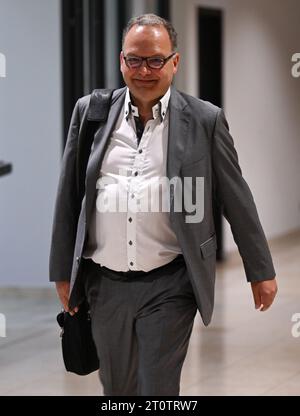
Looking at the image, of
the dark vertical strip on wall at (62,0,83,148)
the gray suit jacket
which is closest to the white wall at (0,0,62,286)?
the dark vertical strip on wall at (62,0,83,148)

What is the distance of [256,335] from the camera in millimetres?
6781

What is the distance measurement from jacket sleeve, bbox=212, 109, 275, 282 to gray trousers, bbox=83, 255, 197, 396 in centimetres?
22

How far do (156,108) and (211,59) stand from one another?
7182 mm

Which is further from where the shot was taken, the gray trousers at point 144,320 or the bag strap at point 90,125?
the bag strap at point 90,125

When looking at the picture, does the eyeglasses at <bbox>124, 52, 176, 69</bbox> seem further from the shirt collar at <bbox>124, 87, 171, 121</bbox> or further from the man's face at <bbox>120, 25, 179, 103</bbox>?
the shirt collar at <bbox>124, 87, 171, 121</bbox>

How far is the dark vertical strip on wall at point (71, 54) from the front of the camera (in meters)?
8.06

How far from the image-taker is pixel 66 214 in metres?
3.41

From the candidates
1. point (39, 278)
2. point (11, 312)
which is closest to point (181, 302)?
point (11, 312)

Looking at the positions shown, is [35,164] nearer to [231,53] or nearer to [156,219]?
[231,53]

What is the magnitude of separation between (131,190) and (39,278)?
5.02m

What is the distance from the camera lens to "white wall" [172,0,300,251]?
10.0 metres

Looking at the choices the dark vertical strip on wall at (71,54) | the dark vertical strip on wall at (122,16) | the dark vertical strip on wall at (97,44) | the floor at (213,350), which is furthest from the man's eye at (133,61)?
the dark vertical strip on wall at (122,16)

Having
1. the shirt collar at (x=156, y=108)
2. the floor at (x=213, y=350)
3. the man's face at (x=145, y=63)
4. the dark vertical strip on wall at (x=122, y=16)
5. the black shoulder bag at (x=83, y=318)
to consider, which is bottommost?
the floor at (x=213, y=350)

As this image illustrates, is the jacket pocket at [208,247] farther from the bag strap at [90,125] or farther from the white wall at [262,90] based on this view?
the white wall at [262,90]
